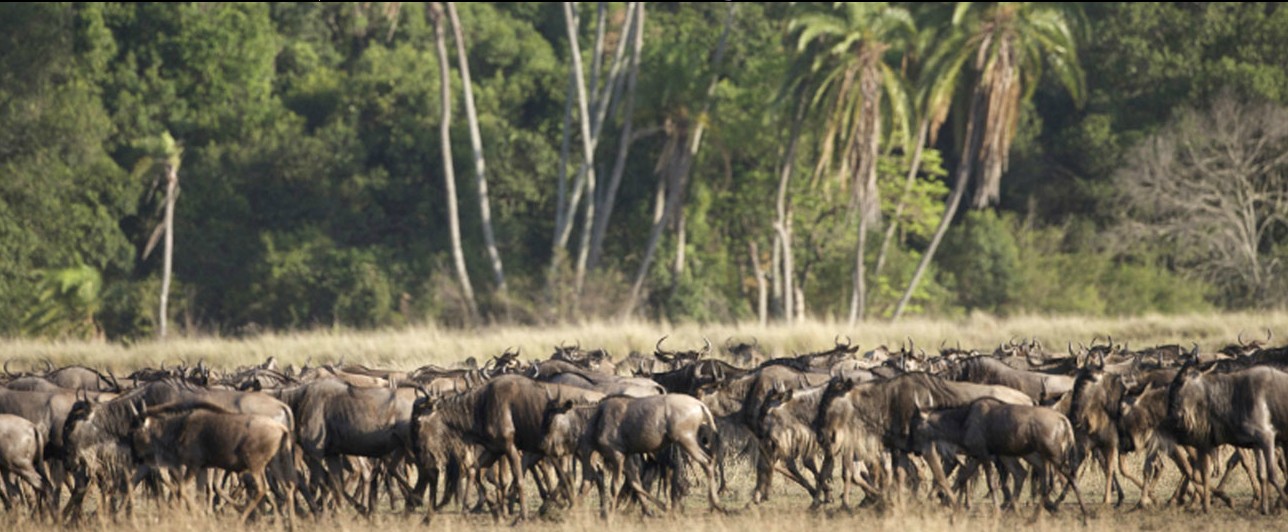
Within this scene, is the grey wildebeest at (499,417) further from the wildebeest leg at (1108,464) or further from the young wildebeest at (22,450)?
the wildebeest leg at (1108,464)

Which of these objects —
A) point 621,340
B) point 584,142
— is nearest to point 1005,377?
point 621,340

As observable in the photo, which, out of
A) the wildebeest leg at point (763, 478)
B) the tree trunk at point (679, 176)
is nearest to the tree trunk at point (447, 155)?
the tree trunk at point (679, 176)

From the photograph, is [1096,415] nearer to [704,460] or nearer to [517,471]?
[704,460]

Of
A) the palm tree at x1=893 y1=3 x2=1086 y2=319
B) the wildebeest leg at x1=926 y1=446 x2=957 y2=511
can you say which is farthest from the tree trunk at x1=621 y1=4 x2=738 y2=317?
the wildebeest leg at x1=926 y1=446 x2=957 y2=511

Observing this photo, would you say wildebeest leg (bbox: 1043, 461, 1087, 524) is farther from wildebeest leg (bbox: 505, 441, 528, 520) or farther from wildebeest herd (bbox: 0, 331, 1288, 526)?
wildebeest leg (bbox: 505, 441, 528, 520)

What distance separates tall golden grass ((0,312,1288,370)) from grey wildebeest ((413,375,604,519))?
13414mm

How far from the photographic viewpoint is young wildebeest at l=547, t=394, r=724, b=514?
1550cm

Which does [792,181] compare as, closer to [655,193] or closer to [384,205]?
[655,193]

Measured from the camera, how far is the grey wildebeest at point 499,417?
15883mm

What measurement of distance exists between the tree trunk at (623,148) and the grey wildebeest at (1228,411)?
1192 inches

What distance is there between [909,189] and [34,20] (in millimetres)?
23751

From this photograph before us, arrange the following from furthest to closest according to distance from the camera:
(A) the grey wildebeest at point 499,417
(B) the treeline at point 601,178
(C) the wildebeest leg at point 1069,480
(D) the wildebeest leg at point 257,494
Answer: (B) the treeline at point 601,178 < (A) the grey wildebeest at point 499,417 < (D) the wildebeest leg at point 257,494 < (C) the wildebeest leg at point 1069,480

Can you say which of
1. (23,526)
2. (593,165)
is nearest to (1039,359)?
(23,526)

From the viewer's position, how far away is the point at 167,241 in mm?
44750
